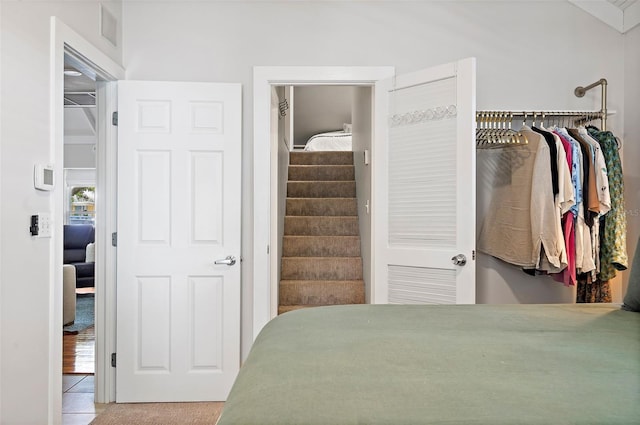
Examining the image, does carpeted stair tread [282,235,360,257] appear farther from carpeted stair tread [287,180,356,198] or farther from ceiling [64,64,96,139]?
ceiling [64,64,96,139]

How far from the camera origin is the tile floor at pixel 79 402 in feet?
8.73

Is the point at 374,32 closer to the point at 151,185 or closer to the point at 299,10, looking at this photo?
the point at 299,10

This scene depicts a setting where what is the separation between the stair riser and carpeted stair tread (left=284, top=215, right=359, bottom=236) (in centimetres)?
46

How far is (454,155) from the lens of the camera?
8.43 feet

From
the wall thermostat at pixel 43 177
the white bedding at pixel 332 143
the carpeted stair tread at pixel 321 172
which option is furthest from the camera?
the white bedding at pixel 332 143

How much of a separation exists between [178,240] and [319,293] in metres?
1.80

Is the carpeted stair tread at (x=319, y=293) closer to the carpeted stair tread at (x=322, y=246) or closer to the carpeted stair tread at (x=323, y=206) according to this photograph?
the carpeted stair tread at (x=322, y=246)

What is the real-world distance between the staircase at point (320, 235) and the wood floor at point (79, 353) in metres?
1.57

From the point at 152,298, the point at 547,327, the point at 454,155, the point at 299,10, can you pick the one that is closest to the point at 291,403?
the point at 547,327

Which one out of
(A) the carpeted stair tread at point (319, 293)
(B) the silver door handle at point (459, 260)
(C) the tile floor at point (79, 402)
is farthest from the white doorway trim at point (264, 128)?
(A) the carpeted stair tread at point (319, 293)

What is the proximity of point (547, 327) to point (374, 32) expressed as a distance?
7.39 feet

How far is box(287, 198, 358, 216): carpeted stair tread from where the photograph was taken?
5203 mm

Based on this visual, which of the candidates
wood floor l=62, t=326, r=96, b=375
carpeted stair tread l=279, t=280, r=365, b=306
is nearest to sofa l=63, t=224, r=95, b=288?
wood floor l=62, t=326, r=96, b=375

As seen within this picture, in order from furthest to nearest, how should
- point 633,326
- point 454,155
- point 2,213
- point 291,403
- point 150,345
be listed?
point 150,345
point 454,155
point 2,213
point 633,326
point 291,403
